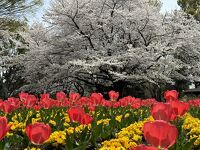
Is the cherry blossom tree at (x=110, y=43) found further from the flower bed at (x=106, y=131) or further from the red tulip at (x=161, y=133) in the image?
the red tulip at (x=161, y=133)

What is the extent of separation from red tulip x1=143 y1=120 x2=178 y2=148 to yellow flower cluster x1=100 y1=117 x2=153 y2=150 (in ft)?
4.86

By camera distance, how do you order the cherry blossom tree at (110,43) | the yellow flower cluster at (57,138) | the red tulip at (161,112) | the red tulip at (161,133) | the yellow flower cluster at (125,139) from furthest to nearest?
1. the cherry blossom tree at (110,43)
2. the yellow flower cluster at (57,138)
3. the yellow flower cluster at (125,139)
4. the red tulip at (161,112)
5. the red tulip at (161,133)

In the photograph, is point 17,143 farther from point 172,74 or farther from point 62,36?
point 172,74

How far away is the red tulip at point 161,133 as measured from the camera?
197 centimetres

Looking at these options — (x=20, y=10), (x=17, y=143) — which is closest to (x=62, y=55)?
(x=20, y=10)

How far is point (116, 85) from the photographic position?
2267 centimetres

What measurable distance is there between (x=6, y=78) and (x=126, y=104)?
90.6ft

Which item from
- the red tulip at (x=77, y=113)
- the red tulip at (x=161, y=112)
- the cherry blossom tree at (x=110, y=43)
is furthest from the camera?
the cherry blossom tree at (x=110, y=43)

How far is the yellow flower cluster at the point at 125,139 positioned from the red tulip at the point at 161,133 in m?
1.48

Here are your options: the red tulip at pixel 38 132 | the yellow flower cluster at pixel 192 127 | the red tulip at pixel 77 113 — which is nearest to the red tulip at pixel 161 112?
the red tulip at pixel 38 132

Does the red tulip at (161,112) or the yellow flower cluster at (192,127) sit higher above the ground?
the red tulip at (161,112)

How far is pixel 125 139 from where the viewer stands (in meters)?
3.96

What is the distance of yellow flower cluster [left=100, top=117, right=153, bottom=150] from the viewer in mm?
3721

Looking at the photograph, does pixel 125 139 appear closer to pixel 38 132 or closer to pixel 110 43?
pixel 38 132
